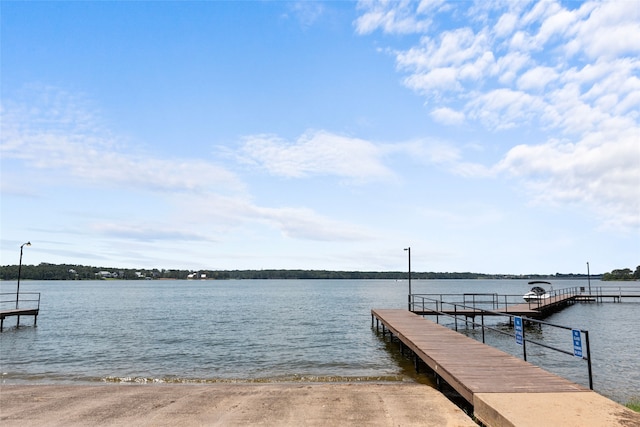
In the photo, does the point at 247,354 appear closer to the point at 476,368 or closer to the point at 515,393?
the point at 476,368

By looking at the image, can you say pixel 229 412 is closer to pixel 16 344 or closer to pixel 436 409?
pixel 436 409

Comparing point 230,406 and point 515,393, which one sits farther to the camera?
point 230,406

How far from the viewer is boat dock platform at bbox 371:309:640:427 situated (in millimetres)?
6496

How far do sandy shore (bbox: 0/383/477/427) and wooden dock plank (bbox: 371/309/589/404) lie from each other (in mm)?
643

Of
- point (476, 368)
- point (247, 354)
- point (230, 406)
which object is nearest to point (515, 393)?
point (476, 368)

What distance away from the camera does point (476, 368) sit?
1031cm

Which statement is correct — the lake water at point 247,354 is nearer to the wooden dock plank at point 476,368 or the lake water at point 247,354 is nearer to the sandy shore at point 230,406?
the wooden dock plank at point 476,368

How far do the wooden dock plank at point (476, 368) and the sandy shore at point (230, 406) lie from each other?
0.64 m

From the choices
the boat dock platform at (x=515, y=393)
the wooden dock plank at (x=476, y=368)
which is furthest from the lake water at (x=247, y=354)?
the boat dock platform at (x=515, y=393)

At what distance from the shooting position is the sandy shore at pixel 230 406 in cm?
831

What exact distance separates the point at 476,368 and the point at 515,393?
2346mm

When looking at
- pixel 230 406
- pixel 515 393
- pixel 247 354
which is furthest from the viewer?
pixel 247 354

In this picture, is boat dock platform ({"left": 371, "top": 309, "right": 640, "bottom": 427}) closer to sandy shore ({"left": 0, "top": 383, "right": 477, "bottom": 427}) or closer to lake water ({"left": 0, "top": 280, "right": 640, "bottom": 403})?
sandy shore ({"left": 0, "top": 383, "right": 477, "bottom": 427})

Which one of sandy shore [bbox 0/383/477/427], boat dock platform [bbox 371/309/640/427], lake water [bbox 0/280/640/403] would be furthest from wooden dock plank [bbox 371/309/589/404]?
lake water [bbox 0/280/640/403]
